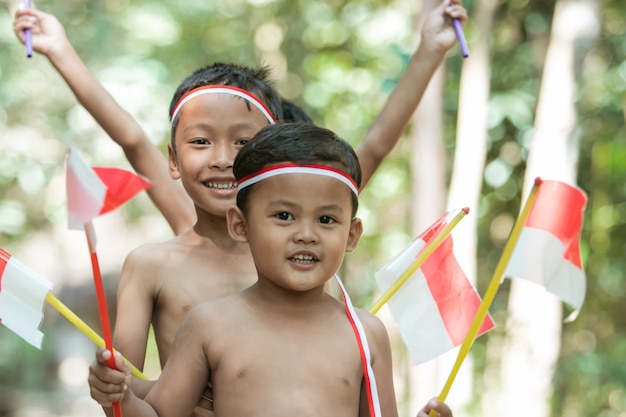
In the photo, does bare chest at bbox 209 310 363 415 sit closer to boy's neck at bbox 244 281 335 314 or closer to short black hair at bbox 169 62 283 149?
boy's neck at bbox 244 281 335 314

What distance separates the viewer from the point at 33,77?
968 cm

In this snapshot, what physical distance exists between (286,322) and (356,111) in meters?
6.28

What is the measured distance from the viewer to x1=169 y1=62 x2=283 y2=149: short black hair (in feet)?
10.0

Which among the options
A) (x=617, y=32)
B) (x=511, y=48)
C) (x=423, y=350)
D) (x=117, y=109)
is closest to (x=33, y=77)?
(x=511, y=48)

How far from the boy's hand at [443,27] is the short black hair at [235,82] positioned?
59cm

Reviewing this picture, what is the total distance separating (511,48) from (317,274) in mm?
6564

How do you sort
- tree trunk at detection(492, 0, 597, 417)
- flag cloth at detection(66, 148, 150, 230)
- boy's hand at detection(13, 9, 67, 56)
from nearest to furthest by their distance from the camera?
1. flag cloth at detection(66, 148, 150, 230)
2. boy's hand at detection(13, 9, 67, 56)
3. tree trunk at detection(492, 0, 597, 417)

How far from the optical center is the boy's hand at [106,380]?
224 cm

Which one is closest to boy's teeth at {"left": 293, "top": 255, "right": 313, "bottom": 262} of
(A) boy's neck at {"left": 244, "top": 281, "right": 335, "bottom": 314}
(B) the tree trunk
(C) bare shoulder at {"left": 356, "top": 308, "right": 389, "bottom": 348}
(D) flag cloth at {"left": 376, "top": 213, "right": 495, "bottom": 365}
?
(A) boy's neck at {"left": 244, "top": 281, "right": 335, "bottom": 314}

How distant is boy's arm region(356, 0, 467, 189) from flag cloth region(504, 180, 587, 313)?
2.42ft

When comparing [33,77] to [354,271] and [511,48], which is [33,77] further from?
[511,48]

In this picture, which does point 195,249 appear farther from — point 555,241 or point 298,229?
point 555,241

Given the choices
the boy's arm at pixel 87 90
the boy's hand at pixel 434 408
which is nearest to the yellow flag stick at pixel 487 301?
the boy's hand at pixel 434 408

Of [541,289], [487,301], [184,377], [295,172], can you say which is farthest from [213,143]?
[541,289]
